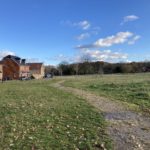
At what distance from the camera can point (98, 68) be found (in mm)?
123375

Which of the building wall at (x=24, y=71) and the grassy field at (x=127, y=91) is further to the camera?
the building wall at (x=24, y=71)

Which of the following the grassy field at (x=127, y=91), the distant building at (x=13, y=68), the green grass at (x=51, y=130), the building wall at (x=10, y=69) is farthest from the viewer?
the building wall at (x=10, y=69)

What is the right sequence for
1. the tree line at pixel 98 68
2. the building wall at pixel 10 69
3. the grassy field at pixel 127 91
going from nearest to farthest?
the grassy field at pixel 127 91 → the building wall at pixel 10 69 → the tree line at pixel 98 68

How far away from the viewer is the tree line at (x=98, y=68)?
11956cm

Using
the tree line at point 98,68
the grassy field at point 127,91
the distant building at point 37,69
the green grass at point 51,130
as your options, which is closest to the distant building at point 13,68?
the distant building at point 37,69

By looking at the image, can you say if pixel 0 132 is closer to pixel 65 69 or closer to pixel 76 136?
pixel 76 136

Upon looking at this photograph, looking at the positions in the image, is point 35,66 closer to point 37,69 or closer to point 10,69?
point 37,69

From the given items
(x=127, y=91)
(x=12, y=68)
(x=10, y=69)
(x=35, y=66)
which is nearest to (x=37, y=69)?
(x=35, y=66)

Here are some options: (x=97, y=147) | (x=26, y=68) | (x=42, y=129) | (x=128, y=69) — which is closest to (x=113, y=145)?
(x=97, y=147)

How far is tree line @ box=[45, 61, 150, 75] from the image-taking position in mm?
119562

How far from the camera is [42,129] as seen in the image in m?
9.07

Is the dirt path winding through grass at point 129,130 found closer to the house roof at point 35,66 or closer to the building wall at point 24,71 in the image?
the building wall at point 24,71

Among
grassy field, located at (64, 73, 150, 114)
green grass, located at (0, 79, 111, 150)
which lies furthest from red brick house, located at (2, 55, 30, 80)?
green grass, located at (0, 79, 111, 150)

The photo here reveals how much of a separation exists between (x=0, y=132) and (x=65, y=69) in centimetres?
11382
